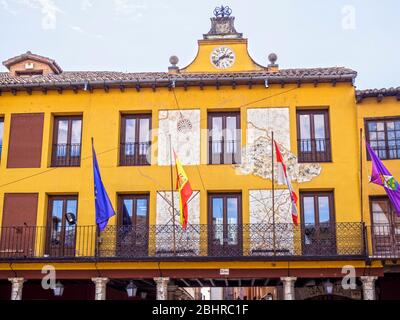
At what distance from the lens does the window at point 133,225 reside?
1881 cm

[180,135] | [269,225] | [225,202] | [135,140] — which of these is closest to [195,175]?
[225,202]

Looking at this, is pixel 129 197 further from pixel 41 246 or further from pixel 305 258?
pixel 305 258

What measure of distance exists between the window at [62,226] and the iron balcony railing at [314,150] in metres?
7.72

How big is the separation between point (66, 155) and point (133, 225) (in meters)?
3.49

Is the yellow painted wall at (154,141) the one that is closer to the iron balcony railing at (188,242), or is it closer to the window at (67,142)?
the window at (67,142)

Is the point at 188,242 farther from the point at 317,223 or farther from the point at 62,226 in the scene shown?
the point at 62,226

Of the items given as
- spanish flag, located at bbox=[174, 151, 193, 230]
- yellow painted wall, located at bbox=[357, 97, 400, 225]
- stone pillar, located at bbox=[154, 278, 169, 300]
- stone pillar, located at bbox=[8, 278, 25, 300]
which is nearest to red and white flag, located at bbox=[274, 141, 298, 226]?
yellow painted wall, located at bbox=[357, 97, 400, 225]

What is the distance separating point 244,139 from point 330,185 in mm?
3184

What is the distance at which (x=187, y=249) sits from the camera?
1848 cm

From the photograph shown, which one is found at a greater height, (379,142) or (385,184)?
(379,142)

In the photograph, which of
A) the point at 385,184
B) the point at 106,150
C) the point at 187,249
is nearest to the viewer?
the point at 385,184

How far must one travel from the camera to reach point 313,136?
19.5 metres

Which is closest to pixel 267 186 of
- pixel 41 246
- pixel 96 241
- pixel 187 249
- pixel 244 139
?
pixel 244 139
